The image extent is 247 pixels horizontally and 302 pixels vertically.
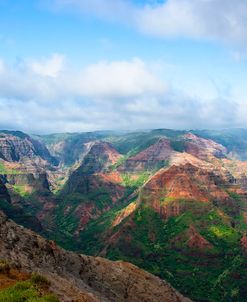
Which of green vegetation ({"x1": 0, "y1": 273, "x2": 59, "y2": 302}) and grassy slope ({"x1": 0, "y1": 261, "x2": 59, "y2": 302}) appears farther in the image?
grassy slope ({"x1": 0, "y1": 261, "x2": 59, "y2": 302})

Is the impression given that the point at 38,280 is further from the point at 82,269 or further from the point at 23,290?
the point at 82,269

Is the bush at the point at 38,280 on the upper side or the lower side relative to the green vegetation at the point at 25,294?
lower

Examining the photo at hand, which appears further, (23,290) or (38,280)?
(38,280)

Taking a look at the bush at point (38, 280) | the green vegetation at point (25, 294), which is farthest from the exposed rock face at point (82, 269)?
the green vegetation at point (25, 294)

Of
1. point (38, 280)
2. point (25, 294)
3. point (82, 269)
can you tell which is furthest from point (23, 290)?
point (82, 269)

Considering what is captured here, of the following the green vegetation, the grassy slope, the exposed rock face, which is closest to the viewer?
the green vegetation

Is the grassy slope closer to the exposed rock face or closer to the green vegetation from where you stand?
the green vegetation

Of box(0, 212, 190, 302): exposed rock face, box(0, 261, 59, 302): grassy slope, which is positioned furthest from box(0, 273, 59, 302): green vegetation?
box(0, 212, 190, 302): exposed rock face

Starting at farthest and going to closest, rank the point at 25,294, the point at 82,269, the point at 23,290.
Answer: the point at 82,269 → the point at 23,290 → the point at 25,294

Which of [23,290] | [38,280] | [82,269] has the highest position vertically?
[23,290]

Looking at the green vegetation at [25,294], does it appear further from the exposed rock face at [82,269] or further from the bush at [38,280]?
the exposed rock face at [82,269]
